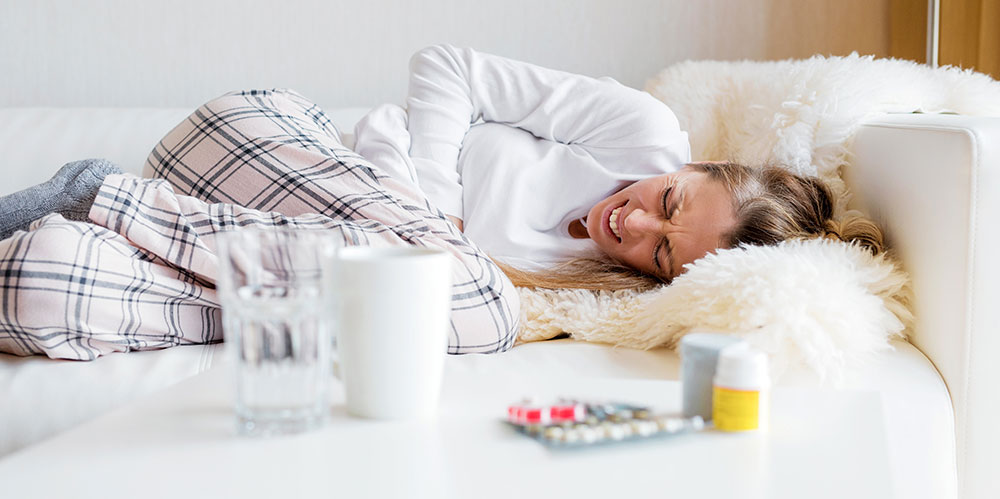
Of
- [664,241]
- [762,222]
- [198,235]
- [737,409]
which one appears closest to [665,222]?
[664,241]

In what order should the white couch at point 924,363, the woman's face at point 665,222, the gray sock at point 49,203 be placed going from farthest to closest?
the woman's face at point 665,222 < the gray sock at point 49,203 < the white couch at point 924,363

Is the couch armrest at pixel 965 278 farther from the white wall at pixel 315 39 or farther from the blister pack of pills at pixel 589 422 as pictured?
the white wall at pixel 315 39

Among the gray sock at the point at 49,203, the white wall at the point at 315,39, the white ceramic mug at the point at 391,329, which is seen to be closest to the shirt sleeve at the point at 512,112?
the white wall at the point at 315,39

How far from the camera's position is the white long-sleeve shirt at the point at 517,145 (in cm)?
148

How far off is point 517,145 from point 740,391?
1.04m

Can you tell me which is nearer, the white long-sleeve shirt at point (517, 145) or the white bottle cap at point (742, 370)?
the white bottle cap at point (742, 370)

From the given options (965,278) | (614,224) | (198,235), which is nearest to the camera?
(965,278)

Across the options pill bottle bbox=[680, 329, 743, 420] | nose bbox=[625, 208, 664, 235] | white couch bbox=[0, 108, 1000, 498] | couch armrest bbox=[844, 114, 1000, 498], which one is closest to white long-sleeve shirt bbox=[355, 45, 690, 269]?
nose bbox=[625, 208, 664, 235]

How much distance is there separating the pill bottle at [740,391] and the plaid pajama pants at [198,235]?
22.1 inches

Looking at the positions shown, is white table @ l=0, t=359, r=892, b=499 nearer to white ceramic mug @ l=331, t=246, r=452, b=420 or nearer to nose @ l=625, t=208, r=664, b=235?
white ceramic mug @ l=331, t=246, r=452, b=420

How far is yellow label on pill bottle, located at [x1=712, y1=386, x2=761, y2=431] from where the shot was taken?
1.85 ft

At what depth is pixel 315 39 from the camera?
2037mm

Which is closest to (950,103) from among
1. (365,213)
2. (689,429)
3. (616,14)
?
(616,14)

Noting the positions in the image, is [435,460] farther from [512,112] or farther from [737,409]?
[512,112]
